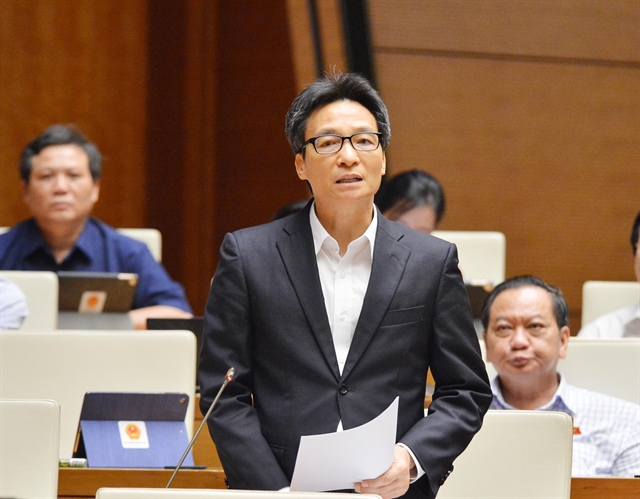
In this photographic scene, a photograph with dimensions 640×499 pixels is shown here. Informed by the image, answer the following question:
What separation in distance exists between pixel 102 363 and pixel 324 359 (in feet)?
3.99

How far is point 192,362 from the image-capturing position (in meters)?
2.77

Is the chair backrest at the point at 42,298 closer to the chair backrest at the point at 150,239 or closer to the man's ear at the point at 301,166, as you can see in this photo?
the chair backrest at the point at 150,239

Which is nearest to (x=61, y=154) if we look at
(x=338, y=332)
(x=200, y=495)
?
(x=338, y=332)

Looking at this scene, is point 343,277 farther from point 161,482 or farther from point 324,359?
point 161,482

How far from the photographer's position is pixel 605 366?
2979 mm

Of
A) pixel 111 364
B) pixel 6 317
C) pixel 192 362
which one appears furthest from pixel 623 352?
pixel 6 317

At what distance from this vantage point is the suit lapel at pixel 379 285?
171cm

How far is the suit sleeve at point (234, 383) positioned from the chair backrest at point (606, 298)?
7.71 feet

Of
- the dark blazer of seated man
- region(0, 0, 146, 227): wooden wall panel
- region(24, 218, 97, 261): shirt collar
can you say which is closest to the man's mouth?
the dark blazer of seated man

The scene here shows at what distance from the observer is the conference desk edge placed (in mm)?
2201

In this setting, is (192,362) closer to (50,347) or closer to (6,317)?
(50,347)

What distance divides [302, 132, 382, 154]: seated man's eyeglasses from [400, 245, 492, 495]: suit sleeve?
0.76ft

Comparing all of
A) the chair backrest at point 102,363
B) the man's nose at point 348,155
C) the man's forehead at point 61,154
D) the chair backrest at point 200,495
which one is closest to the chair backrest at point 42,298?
the chair backrest at point 102,363

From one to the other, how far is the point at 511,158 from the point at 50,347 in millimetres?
2581
